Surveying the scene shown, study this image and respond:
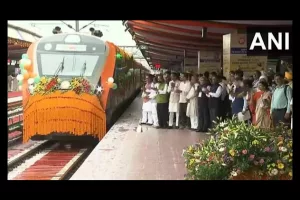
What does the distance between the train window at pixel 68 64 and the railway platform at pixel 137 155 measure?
3.51 ft

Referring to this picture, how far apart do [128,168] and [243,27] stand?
122 inches

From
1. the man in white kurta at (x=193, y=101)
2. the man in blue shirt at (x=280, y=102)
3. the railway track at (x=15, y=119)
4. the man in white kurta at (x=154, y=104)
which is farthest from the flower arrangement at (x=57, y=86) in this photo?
the man in blue shirt at (x=280, y=102)

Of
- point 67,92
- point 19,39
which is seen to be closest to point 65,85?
point 67,92

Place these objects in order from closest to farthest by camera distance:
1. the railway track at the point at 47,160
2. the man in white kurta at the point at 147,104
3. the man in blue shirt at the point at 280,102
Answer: the man in blue shirt at the point at 280,102
the railway track at the point at 47,160
the man in white kurta at the point at 147,104

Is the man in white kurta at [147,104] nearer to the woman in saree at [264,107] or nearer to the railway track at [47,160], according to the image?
the railway track at [47,160]

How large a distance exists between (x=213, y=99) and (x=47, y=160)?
2718 millimetres

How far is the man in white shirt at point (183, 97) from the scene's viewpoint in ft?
30.3

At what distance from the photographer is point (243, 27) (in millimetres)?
8516

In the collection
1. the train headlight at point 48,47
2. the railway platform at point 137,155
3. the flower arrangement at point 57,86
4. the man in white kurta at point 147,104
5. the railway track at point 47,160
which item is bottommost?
the railway track at point 47,160

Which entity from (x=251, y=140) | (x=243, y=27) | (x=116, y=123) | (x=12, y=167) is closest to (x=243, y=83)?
(x=243, y=27)

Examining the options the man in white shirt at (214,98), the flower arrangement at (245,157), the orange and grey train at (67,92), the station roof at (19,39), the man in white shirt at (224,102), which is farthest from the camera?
the man in white shirt at (214,98)

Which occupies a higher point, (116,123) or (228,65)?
(228,65)
